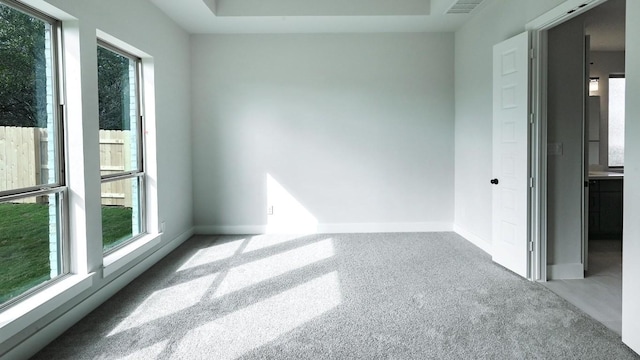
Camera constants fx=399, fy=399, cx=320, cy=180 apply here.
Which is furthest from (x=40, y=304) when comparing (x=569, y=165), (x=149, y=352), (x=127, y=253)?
(x=569, y=165)

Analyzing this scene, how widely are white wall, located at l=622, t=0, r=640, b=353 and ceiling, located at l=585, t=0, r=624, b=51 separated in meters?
2.34

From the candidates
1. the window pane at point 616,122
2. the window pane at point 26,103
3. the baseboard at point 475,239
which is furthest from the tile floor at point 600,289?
the window pane at point 26,103

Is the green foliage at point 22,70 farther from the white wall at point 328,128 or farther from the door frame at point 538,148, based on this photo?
the door frame at point 538,148

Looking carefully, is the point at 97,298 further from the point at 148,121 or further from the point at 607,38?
the point at 607,38

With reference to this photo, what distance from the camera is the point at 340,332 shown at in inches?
104

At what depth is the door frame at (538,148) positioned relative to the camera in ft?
11.6

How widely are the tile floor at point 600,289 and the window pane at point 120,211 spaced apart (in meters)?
3.90

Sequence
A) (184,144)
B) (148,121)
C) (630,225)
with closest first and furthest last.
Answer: (630,225) → (148,121) → (184,144)

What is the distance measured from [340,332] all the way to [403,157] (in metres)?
3.50

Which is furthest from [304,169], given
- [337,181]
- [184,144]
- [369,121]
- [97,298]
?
[97,298]

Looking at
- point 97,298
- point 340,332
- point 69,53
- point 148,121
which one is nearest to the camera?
point 340,332

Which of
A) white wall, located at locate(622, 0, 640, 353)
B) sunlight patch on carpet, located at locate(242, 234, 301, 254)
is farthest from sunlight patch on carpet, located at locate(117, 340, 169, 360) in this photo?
white wall, located at locate(622, 0, 640, 353)

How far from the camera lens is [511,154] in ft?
12.5

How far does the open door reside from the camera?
362 cm
